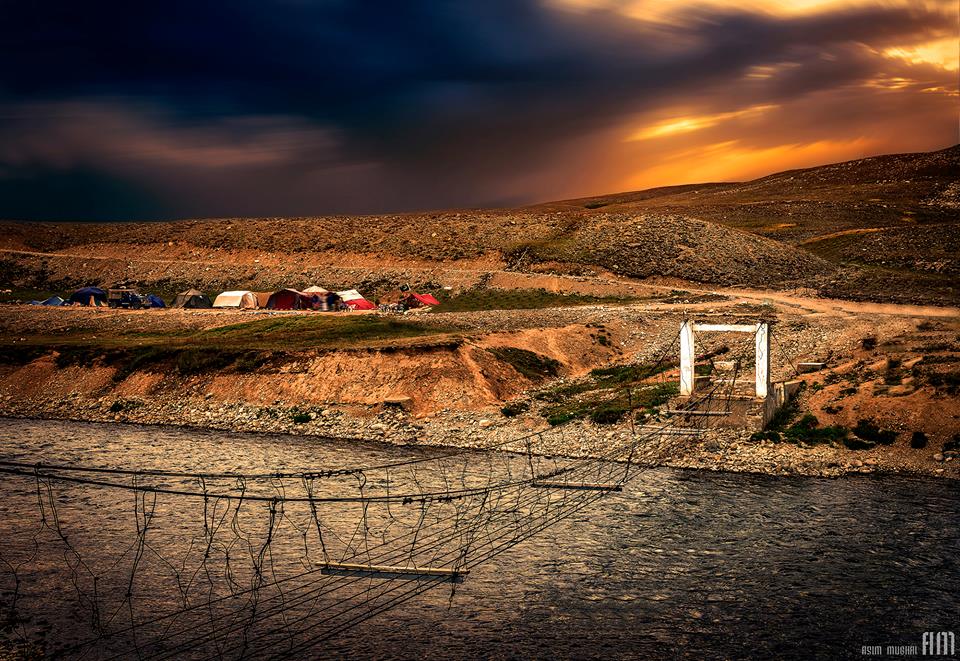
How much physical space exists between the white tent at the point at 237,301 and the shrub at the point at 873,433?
214 feet

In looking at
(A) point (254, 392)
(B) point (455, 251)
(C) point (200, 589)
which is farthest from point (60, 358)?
(B) point (455, 251)

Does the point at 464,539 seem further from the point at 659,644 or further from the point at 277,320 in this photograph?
the point at 277,320

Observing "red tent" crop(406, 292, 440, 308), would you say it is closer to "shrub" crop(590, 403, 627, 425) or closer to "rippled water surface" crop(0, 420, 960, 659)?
"shrub" crop(590, 403, 627, 425)

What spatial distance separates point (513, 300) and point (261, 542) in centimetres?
5878

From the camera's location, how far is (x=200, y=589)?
886 inches

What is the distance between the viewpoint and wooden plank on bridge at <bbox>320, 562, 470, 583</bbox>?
907 inches

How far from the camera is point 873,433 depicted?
115 feet

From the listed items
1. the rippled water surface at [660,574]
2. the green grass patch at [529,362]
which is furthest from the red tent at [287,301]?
the rippled water surface at [660,574]

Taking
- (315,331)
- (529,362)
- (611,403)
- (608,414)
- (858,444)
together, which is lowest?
(858,444)

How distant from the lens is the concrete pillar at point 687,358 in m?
40.8

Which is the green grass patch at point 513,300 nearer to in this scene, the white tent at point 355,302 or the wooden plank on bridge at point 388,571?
the white tent at point 355,302

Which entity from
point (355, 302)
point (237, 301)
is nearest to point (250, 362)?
point (355, 302)

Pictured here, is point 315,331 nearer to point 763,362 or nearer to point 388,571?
point 763,362

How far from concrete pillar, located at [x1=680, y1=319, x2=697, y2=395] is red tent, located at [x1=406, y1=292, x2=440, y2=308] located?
4218 cm
